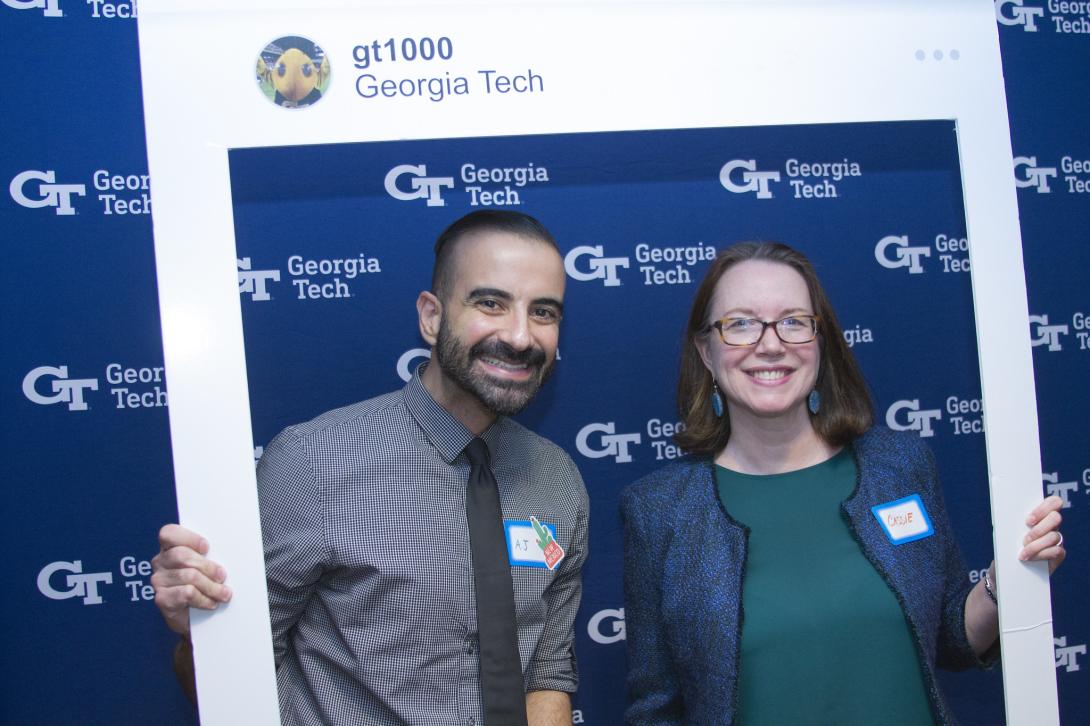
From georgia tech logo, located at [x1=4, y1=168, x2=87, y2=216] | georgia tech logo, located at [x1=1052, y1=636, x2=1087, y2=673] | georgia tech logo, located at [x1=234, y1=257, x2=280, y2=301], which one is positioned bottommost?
georgia tech logo, located at [x1=1052, y1=636, x2=1087, y2=673]

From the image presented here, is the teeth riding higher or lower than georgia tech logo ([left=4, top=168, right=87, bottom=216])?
lower

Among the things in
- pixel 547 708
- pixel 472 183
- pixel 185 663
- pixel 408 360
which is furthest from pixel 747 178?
pixel 185 663

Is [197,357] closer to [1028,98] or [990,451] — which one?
[990,451]

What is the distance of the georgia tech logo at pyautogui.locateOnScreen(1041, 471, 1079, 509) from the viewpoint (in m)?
2.61

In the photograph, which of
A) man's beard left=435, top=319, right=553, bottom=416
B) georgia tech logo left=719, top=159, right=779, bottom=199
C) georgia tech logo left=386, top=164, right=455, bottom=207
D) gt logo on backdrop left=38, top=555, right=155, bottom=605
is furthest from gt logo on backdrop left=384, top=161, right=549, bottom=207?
gt logo on backdrop left=38, top=555, right=155, bottom=605

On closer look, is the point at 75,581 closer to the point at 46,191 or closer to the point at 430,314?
the point at 46,191

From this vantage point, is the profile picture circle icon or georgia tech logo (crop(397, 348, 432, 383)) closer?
the profile picture circle icon

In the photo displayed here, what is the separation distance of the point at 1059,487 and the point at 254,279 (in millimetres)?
2656

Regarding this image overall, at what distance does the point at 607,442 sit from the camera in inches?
96.3

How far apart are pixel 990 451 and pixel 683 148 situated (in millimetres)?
1385

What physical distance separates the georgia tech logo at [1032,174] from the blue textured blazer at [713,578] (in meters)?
1.41

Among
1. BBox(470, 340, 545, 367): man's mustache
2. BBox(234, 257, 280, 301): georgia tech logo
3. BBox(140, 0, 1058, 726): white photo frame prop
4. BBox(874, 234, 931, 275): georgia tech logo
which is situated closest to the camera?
BBox(140, 0, 1058, 726): white photo frame prop

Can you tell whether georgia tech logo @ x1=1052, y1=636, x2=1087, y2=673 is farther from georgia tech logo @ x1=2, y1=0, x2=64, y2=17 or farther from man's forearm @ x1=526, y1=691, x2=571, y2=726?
georgia tech logo @ x1=2, y1=0, x2=64, y2=17

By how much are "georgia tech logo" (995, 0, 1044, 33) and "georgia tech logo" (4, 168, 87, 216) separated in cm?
291
